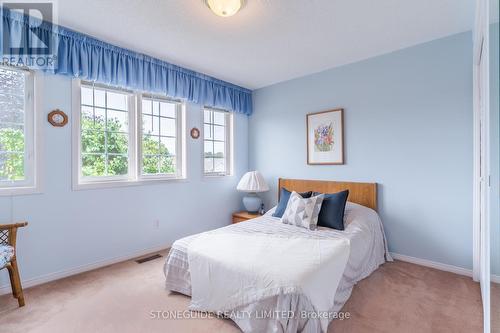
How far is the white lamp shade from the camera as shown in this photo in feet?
12.2

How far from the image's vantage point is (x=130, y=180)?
119 inches

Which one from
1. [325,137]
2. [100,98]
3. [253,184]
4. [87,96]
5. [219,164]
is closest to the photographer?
[87,96]

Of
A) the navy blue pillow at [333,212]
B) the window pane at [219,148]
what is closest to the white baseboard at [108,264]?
the navy blue pillow at [333,212]

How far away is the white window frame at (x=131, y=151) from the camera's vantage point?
8.39 ft

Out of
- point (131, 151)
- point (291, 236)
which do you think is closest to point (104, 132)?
point (131, 151)

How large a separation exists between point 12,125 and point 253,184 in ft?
8.90

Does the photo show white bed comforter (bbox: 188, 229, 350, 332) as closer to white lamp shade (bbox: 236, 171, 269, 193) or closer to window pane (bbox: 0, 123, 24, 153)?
→ white lamp shade (bbox: 236, 171, 269, 193)

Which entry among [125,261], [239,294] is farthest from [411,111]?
[125,261]

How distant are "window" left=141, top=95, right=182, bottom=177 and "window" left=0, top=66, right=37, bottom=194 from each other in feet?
3.49

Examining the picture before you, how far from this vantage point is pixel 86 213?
8.61 feet

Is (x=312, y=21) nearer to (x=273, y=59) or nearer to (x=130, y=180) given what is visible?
(x=273, y=59)

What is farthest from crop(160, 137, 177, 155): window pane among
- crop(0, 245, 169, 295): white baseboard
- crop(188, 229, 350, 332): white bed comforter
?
crop(188, 229, 350, 332): white bed comforter

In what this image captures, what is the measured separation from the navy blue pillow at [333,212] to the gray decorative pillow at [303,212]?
6cm

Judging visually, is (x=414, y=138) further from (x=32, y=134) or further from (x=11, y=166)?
(x=11, y=166)
